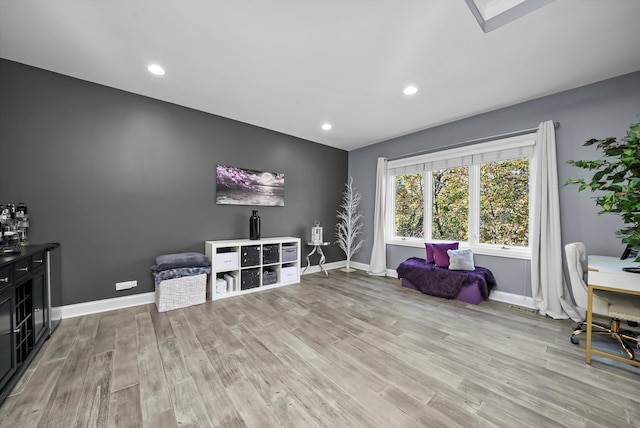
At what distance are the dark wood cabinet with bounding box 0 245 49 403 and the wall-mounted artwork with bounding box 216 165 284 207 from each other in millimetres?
2026

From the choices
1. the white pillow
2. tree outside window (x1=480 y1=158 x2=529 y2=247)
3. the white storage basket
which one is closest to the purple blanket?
the white pillow

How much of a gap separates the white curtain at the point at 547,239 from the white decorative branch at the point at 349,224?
2854mm

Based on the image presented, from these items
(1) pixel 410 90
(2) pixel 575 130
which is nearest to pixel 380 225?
(1) pixel 410 90

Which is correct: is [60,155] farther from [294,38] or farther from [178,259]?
[294,38]

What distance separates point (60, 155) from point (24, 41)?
41.2 inches

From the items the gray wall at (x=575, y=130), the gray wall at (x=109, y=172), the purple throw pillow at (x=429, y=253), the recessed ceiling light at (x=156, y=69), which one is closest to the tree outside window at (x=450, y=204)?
the purple throw pillow at (x=429, y=253)

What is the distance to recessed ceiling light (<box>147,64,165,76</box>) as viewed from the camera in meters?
2.46

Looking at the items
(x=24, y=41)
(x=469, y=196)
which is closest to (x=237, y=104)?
(x=24, y=41)

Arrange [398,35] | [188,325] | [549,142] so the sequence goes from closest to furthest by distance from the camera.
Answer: [398,35]
[188,325]
[549,142]

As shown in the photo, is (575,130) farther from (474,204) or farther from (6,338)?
(6,338)

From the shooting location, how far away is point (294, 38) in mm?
2064

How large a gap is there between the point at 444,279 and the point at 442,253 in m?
0.44

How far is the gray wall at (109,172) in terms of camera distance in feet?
8.13

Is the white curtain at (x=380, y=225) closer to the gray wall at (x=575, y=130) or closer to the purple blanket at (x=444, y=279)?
the purple blanket at (x=444, y=279)
